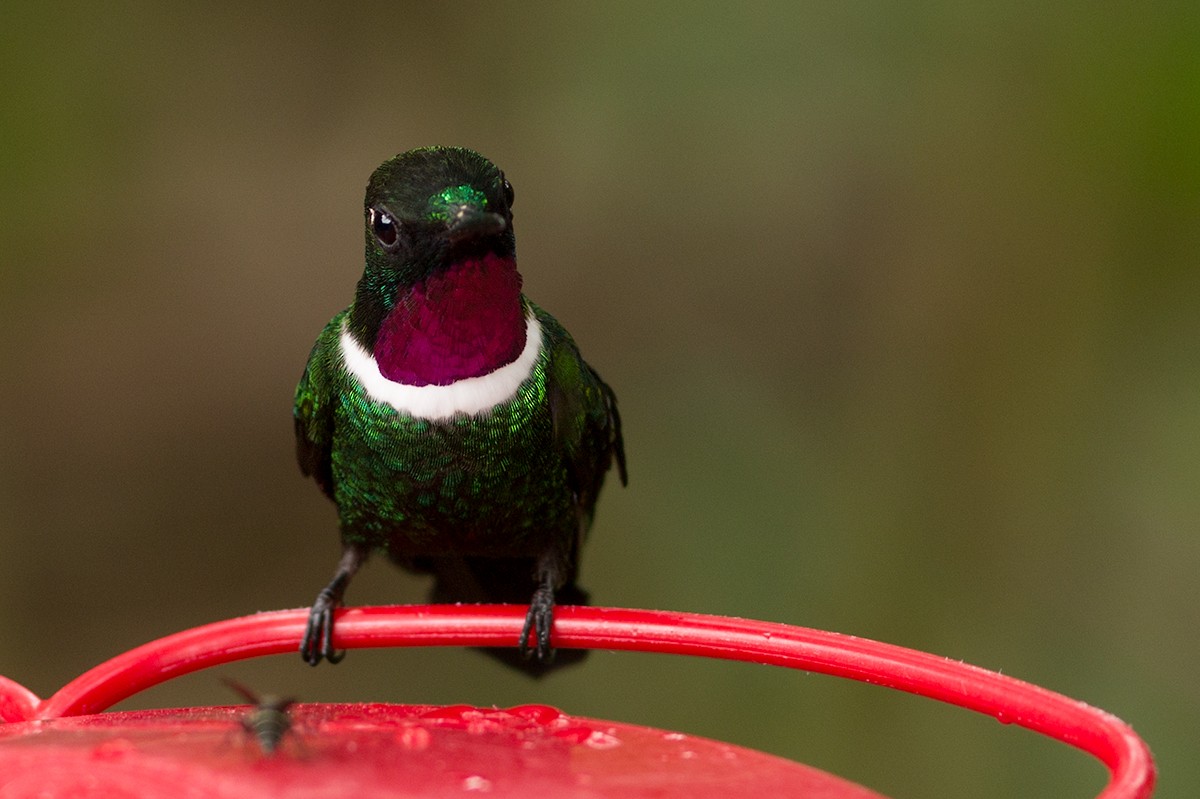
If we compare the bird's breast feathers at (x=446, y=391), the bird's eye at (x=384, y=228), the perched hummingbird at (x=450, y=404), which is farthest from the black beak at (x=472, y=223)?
the bird's breast feathers at (x=446, y=391)

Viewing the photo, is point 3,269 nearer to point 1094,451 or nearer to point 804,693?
point 804,693

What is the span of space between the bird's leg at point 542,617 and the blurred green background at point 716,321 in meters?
1.53

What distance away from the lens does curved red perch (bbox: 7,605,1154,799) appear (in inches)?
47.9

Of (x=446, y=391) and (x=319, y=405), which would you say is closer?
(x=446, y=391)

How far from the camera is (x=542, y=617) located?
72.7 inches

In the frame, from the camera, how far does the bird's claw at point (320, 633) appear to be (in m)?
1.68

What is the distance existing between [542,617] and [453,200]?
0.60m

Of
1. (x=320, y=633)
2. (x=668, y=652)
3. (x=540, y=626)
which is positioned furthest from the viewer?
(x=540, y=626)

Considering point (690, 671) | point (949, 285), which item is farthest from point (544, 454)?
point (690, 671)

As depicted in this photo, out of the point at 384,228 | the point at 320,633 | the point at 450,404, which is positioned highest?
the point at 384,228

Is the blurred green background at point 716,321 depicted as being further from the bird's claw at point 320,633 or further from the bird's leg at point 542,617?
the bird's claw at point 320,633

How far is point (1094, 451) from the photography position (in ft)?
11.1

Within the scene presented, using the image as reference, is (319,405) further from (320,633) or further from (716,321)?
(716,321)

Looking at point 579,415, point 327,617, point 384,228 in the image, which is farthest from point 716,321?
point 327,617
